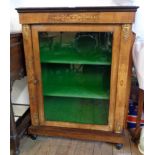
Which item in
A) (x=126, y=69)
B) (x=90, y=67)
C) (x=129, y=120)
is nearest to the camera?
(x=126, y=69)

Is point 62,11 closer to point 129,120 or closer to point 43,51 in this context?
point 43,51

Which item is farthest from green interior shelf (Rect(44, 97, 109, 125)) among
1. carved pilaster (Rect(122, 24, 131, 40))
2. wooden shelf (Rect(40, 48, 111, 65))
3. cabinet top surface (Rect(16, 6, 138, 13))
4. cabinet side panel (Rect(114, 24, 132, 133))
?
cabinet top surface (Rect(16, 6, 138, 13))

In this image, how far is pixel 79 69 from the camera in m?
1.44

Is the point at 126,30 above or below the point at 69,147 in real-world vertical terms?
above

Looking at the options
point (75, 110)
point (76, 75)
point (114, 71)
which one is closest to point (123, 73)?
point (114, 71)

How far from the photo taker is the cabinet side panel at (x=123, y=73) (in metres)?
1.18

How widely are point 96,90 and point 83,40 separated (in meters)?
0.40

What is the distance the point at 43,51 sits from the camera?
1375 mm

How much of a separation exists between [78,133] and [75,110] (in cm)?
18

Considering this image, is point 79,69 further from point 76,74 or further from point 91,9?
point 91,9

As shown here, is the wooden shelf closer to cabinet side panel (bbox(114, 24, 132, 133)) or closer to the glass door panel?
the glass door panel

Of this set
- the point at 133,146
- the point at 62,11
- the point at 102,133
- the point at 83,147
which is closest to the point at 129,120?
the point at 133,146

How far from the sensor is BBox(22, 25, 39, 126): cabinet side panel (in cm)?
127

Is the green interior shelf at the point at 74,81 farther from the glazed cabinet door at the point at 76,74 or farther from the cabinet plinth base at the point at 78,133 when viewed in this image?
the cabinet plinth base at the point at 78,133
